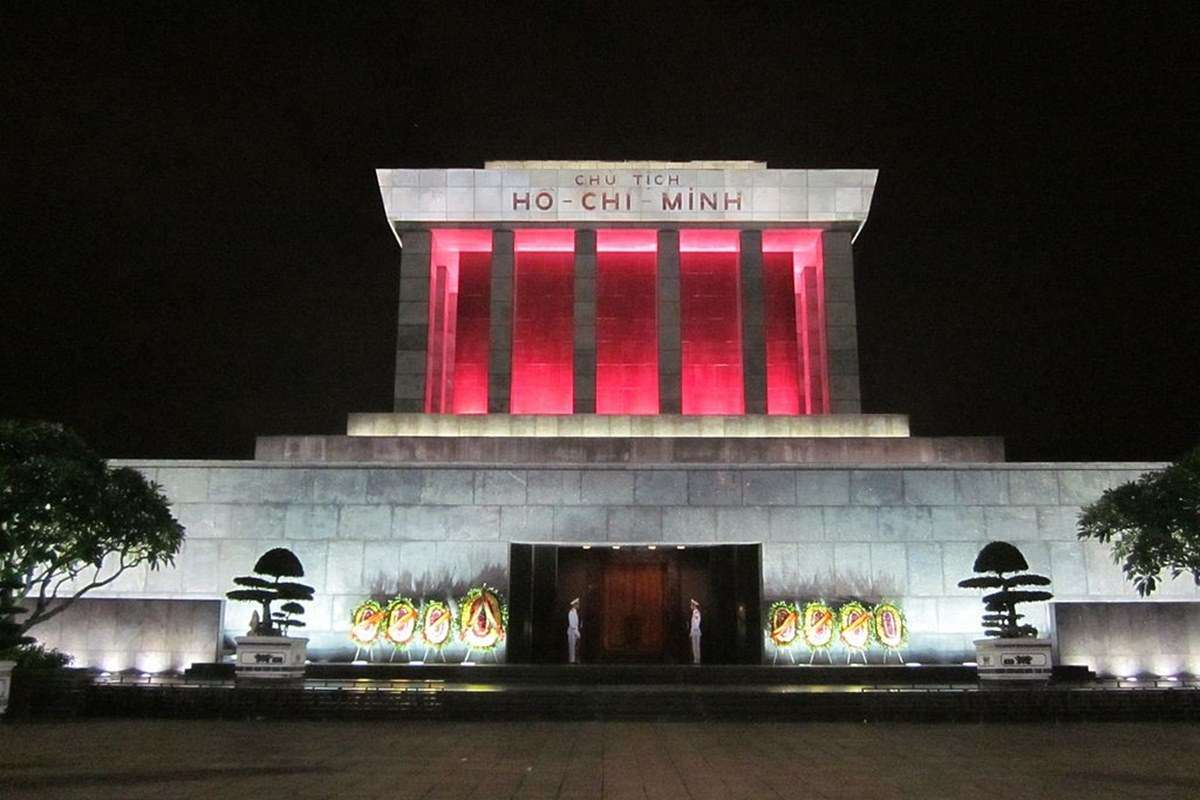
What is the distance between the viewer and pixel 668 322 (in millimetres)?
33531

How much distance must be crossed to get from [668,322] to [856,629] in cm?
1254

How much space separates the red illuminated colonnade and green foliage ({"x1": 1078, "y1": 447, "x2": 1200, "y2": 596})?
12.1 metres

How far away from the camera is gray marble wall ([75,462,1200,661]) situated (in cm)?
2622

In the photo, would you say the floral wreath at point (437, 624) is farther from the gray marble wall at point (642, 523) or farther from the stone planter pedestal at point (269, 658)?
the stone planter pedestal at point (269, 658)

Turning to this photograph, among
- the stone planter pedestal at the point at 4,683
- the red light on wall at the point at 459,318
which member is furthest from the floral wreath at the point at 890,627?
the stone planter pedestal at the point at 4,683

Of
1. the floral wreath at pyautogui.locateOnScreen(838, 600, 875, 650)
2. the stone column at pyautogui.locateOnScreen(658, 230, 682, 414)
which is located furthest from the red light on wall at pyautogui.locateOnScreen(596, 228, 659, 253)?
the floral wreath at pyautogui.locateOnScreen(838, 600, 875, 650)

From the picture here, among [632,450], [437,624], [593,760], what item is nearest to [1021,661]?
[632,450]

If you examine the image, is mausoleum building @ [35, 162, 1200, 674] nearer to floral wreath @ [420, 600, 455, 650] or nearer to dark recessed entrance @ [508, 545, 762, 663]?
dark recessed entrance @ [508, 545, 762, 663]

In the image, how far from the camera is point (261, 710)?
1755 cm

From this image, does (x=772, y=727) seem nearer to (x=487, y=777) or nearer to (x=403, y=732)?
(x=403, y=732)

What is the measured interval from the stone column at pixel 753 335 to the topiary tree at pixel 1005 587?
1095 centimetres

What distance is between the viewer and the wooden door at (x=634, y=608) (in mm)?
27438

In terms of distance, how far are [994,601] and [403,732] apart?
14.0 m

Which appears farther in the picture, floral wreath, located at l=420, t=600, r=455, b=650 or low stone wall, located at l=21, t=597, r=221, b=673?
floral wreath, located at l=420, t=600, r=455, b=650
